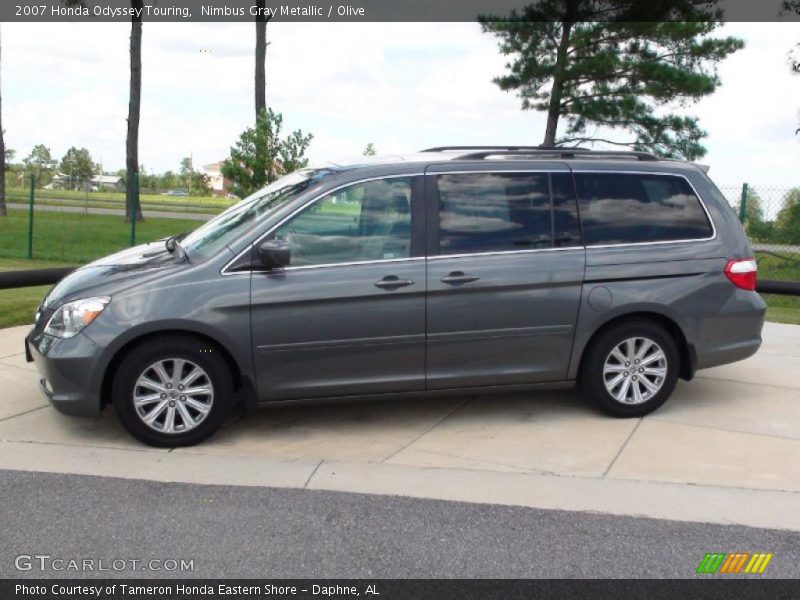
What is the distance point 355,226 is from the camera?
19.0ft

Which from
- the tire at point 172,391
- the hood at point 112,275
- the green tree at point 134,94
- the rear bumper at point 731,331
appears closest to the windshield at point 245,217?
the hood at point 112,275

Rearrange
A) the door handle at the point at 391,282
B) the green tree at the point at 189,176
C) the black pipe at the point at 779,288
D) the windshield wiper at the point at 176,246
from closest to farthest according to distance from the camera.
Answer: the door handle at the point at 391,282 → the windshield wiper at the point at 176,246 → the black pipe at the point at 779,288 → the green tree at the point at 189,176

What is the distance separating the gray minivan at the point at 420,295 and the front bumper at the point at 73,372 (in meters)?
0.01

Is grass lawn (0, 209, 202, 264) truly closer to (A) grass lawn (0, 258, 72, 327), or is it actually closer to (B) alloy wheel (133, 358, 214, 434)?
(A) grass lawn (0, 258, 72, 327)

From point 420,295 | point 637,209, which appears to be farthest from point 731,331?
point 420,295

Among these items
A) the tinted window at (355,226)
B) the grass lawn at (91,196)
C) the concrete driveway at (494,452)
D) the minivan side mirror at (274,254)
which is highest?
the grass lawn at (91,196)

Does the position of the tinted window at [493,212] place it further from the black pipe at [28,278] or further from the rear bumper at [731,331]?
the black pipe at [28,278]

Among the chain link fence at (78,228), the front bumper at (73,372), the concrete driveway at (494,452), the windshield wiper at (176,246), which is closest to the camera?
the concrete driveway at (494,452)

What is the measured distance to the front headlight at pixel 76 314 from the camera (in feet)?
17.6

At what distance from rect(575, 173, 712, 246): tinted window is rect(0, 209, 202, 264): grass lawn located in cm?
1177

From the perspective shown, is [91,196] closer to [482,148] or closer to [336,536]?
[482,148]

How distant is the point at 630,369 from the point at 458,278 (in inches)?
58.0

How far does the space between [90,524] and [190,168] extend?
8148cm

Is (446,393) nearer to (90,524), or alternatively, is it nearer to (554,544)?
(554,544)
